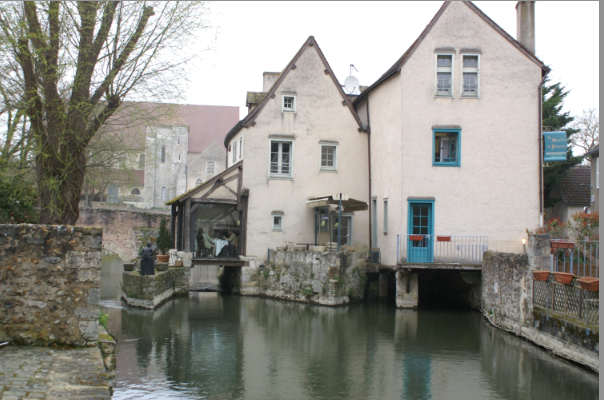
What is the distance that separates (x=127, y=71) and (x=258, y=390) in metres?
6.82

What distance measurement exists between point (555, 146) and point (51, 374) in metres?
17.6

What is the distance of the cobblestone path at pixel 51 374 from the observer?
5555 millimetres

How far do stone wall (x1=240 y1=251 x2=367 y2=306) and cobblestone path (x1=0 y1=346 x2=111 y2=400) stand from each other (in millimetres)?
12598

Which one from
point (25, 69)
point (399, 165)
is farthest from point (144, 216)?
point (25, 69)

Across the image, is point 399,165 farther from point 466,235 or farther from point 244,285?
point 244,285

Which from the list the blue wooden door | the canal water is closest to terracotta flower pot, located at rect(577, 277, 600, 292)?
the canal water

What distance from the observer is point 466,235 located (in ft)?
62.4

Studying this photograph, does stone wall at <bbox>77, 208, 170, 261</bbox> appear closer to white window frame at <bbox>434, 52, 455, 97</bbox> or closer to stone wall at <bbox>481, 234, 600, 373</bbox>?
white window frame at <bbox>434, 52, 455, 97</bbox>

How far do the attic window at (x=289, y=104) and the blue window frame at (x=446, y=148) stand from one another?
6202 millimetres

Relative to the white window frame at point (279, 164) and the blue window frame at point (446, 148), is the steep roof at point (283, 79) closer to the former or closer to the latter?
the white window frame at point (279, 164)

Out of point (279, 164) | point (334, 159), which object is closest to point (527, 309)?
point (334, 159)

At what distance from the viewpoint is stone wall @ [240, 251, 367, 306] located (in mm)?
19453

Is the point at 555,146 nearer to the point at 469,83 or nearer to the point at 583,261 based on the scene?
the point at 469,83

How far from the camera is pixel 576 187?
94.1 feet
